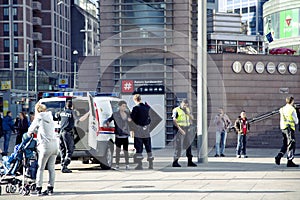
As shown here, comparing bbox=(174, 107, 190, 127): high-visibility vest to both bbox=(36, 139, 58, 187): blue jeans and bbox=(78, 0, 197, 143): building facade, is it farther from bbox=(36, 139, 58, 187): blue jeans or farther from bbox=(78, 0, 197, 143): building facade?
bbox=(78, 0, 197, 143): building facade

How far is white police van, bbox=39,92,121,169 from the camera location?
56.5 feet

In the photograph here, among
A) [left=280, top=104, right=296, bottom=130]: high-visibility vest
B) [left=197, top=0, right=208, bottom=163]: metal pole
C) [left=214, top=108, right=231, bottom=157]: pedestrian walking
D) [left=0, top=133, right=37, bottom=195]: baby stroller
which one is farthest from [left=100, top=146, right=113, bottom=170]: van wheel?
[left=214, top=108, right=231, bottom=157]: pedestrian walking

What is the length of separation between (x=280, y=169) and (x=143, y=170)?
11.5 ft

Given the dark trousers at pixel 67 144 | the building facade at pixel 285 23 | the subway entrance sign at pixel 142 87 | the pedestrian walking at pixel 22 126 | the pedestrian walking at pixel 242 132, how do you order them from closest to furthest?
the dark trousers at pixel 67 144 < the pedestrian walking at pixel 242 132 < the pedestrian walking at pixel 22 126 < the subway entrance sign at pixel 142 87 < the building facade at pixel 285 23

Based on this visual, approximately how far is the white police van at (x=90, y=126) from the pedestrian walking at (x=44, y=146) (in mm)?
4618

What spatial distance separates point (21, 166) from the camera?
12914 mm

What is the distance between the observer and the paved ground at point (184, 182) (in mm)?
11836

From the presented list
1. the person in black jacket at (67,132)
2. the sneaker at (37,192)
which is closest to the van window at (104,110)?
the person in black jacket at (67,132)

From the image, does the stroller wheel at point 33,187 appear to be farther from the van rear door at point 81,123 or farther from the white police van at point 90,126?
the van rear door at point 81,123

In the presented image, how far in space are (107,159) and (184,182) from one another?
165 inches

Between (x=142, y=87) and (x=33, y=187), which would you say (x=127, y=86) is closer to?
(x=142, y=87)

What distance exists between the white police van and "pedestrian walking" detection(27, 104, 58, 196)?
15.2ft

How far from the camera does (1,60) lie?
304 ft

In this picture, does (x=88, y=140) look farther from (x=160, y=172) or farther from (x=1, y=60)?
(x=1, y=60)
